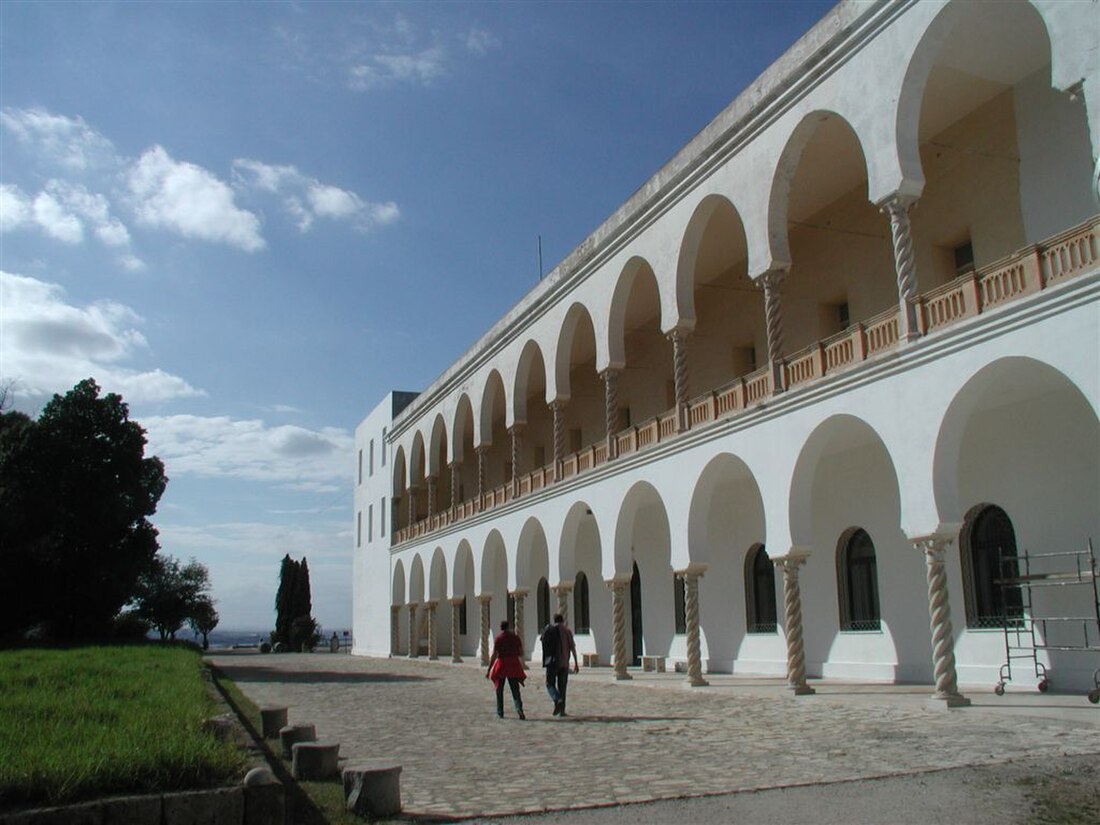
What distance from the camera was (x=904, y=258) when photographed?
531 inches

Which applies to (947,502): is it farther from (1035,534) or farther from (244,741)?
(244,741)

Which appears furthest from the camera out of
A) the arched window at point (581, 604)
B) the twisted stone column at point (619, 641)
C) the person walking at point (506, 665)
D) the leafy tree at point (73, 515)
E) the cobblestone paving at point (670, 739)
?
the leafy tree at point (73, 515)

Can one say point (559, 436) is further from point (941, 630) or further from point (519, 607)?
point (941, 630)

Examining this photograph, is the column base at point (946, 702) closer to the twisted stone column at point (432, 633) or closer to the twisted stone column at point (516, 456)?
the twisted stone column at point (516, 456)

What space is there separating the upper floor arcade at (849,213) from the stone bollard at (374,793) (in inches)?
361

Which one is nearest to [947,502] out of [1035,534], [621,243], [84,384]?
[1035,534]

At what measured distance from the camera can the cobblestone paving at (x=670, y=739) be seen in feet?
25.4

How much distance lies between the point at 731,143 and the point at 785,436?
5.42 metres

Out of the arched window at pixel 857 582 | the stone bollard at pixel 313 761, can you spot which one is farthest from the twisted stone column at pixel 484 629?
the stone bollard at pixel 313 761

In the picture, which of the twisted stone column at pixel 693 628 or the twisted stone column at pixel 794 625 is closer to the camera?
the twisted stone column at pixel 794 625

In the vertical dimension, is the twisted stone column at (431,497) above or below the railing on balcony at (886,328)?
above

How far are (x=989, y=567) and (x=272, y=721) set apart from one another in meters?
10.8

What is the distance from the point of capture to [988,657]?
48.3ft

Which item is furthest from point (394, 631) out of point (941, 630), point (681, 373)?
point (941, 630)
